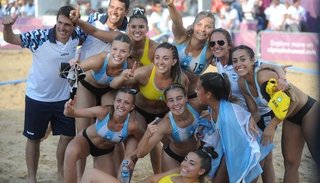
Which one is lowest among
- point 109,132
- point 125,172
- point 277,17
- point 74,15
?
point 125,172

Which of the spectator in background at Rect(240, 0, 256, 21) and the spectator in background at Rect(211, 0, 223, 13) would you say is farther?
the spectator in background at Rect(211, 0, 223, 13)

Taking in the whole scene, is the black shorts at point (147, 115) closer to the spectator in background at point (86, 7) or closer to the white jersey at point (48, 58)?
the white jersey at point (48, 58)

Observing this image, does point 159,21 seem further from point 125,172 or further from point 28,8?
point 125,172

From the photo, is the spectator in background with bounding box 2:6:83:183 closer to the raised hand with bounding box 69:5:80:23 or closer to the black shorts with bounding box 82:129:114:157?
the raised hand with bounding box 69:5:80:23

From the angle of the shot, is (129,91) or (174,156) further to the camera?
(174,156)

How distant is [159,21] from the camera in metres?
19.7

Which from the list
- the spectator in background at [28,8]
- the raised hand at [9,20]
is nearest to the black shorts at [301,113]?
the raised hand at [9,20]

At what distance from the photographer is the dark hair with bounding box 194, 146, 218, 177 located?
189 inches

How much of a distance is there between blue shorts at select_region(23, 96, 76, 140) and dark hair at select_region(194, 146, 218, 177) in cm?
160

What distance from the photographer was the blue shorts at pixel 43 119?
232 inches

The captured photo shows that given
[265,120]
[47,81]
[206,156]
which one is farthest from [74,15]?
[265,120]

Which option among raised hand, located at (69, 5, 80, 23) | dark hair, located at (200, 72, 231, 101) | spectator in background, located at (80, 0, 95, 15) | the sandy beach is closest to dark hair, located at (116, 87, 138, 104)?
dark hair, located at (200, 72, 231, 101)

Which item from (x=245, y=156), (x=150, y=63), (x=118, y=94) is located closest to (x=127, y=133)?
(x=118, y=94)

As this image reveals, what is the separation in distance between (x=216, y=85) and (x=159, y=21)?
15058 mm
